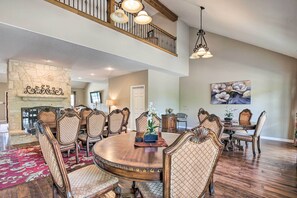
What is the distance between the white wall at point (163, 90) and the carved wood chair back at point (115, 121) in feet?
8.51

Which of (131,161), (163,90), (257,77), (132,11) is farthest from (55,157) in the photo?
(257,77)

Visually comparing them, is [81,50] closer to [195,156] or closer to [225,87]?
[195,156]

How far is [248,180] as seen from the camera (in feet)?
8.43

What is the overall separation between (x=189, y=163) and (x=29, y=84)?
6.14 metres

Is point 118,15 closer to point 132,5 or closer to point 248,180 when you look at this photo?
point 132,5

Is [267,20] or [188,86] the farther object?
[188,86]

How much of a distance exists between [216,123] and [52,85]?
5.90 metres

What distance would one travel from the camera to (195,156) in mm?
1168

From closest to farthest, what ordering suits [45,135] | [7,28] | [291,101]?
1. [45,135]
2. [7,28]
3. [291,101]

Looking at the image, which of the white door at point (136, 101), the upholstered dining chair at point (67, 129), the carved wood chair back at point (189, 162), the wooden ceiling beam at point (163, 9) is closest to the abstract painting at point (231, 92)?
the white door at point (136, 101)

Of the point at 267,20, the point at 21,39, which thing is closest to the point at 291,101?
the point at 267,20

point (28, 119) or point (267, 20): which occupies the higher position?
point (267, 20)

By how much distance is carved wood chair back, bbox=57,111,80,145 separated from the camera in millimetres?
2955

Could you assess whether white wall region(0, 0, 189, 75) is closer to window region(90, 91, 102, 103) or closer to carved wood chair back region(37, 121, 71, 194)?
carved wood chair back region(37, 121, 71, 194)
